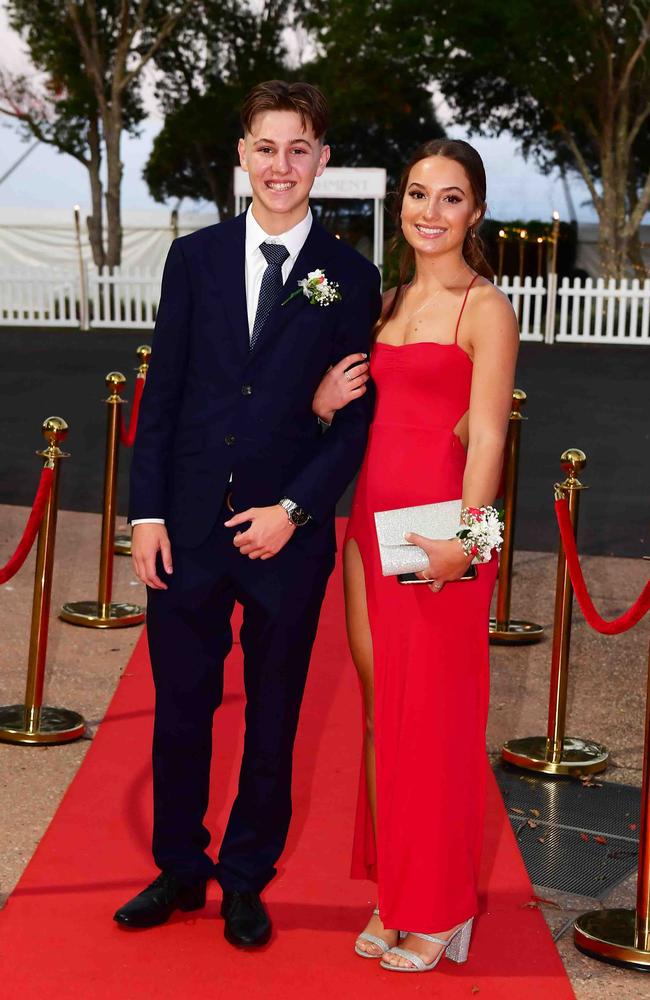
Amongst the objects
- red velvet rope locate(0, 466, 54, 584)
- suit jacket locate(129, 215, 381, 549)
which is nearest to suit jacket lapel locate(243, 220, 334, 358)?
suit jacket locate(129, 215, 381, 549)

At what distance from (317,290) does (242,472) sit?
0.48 metres

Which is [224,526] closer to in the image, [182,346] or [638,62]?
[182,346]

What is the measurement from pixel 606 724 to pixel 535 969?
220 cm

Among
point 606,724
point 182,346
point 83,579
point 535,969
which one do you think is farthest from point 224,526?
point 83,579

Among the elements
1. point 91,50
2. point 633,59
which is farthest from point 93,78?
point 633,59

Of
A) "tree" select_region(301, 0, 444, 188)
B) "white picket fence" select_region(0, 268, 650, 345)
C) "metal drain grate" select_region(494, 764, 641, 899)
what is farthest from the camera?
"tree" select_region(301, 0, 444, 188)

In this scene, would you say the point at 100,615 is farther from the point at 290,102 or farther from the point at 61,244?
the point at 61,244

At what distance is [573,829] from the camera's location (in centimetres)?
448

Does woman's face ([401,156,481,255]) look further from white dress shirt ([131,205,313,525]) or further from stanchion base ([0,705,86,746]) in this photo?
stanchion base ([0,705,86,746])

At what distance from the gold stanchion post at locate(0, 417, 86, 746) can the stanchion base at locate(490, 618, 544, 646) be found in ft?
7.32

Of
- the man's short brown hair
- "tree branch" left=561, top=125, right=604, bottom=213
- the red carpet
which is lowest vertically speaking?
the red carpet

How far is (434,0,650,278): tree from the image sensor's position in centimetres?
2792

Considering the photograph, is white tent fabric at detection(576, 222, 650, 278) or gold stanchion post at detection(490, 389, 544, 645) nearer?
gold stanchion post at detection(490, 389, 544, 645)

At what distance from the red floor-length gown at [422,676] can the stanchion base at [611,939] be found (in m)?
0.45
